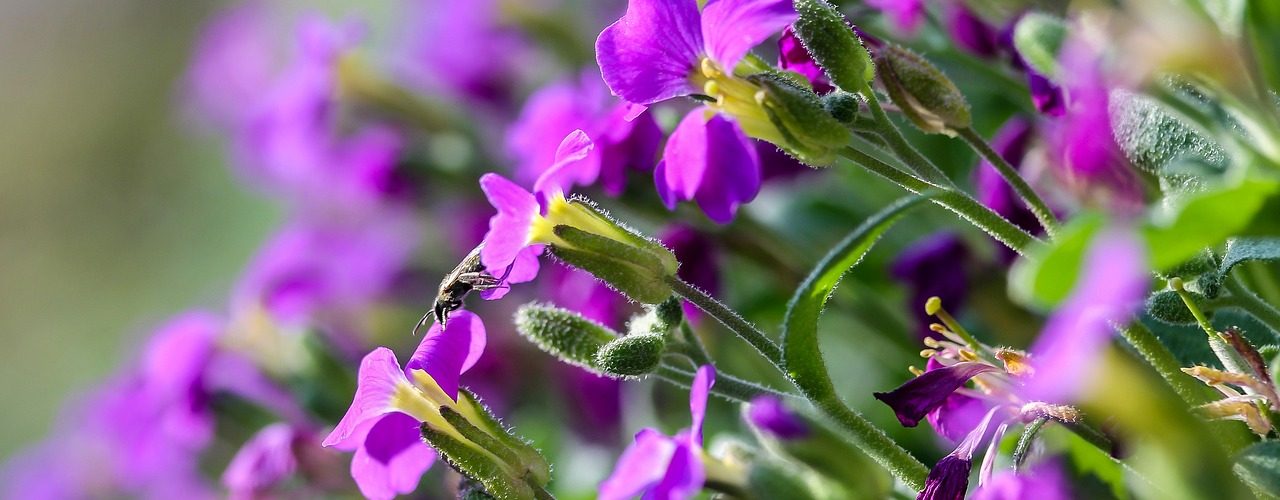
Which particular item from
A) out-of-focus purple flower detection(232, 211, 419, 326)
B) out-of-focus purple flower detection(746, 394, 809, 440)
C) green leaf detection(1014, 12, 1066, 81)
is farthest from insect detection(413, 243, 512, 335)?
out-of-focus purple flower detection(232, 211, 419, 326)

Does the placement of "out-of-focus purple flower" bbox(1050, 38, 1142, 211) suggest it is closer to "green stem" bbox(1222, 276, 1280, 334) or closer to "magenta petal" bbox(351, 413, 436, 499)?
"green stem" bbox(1222, 276, 1280, 334)

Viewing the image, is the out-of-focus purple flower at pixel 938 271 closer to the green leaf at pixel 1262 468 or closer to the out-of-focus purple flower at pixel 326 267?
the green leaf at pixel 1262 468

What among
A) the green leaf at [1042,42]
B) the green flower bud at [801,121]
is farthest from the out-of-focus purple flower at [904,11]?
the green flower bud at [801,121]

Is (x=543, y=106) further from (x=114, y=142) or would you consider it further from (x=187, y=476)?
(x=114, y=142)

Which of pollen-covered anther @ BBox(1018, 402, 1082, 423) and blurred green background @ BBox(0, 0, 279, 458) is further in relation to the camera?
blurred green background @ BBox(0, 0, 279, 458)

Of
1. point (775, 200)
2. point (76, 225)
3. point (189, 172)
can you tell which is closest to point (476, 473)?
point (775, 200)

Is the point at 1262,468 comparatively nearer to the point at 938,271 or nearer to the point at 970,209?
the point at 970,209
